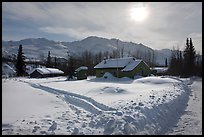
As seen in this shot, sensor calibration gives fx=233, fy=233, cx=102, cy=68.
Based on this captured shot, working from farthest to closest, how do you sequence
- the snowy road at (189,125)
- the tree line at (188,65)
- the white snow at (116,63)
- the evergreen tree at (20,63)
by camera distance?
the evergreen tree at (20,63) → the tree line at (188,65) → the white snow at (116,63) → the snowy road at (189,125)

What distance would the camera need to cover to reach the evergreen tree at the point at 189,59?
58594 millimetres

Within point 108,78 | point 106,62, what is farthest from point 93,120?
point 106,62

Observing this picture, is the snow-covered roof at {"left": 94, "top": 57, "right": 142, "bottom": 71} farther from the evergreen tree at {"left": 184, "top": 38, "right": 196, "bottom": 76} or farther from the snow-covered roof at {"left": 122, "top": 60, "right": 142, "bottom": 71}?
the evergreen tree at {"left": 184, "top": 38, "right": 196, "bottom": 76}

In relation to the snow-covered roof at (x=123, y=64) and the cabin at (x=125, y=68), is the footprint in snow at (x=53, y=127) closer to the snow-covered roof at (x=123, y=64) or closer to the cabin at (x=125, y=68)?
the cabin at (x=125, y=68)

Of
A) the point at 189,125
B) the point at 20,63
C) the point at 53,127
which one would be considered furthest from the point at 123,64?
the point at 53,127

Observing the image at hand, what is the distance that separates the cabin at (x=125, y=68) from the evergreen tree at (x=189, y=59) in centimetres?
1588

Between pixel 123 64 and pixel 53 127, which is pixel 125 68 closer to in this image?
pixel 123 64

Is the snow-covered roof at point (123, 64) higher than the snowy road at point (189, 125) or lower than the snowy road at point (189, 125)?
higher

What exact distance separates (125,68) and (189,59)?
1013 inches

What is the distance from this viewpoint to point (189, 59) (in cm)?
6212

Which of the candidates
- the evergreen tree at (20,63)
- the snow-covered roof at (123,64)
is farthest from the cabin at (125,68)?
the evergreen tree at (20,63)

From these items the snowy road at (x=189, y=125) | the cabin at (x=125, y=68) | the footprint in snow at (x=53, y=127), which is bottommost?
the snowy road at (x=189, y=125)

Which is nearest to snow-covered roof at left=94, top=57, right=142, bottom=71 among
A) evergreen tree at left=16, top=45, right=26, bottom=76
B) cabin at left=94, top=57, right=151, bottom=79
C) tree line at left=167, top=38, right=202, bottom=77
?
A: cabin at left=94, top=57, right=151, bottom=79

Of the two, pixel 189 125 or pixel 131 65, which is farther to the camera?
pixel 131 65
